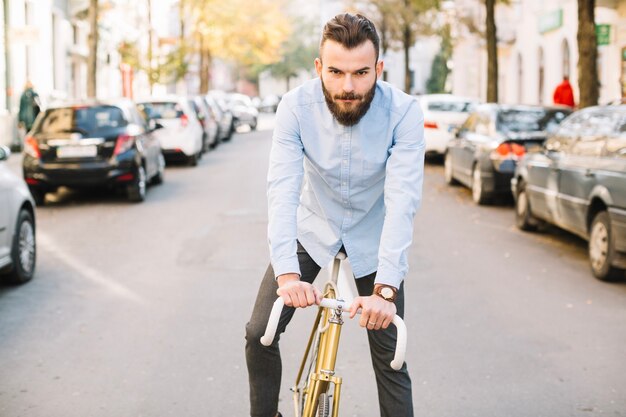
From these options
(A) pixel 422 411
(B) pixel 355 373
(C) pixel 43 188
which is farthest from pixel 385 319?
(C) pixel 43 188

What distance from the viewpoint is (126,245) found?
1060cm

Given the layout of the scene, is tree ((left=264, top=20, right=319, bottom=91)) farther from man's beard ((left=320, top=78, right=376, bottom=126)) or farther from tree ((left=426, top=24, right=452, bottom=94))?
man's beard ((left=320, top=78, right=376, bottom=126))

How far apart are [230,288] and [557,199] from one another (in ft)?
12.7

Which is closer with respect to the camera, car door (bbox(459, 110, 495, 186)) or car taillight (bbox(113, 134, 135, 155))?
car taillight (bbox(113, 134, 135, 155))

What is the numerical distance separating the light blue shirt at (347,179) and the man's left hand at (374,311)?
248mm

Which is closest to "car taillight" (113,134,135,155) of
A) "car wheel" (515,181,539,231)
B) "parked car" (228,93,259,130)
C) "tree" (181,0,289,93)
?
"car wheel" (515,181,539,231)

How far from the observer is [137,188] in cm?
1457

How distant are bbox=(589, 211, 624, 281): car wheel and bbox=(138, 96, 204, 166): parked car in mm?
13872

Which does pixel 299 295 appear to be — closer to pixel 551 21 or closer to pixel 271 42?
pixel 551 21

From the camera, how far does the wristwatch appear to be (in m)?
3.06

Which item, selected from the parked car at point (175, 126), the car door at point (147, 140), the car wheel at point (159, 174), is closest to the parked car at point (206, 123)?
the parked car at point (175, 126)

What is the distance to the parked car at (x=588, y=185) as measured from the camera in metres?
8.37

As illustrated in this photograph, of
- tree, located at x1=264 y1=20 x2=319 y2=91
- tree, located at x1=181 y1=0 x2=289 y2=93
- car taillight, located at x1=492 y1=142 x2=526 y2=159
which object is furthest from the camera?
tree, located at x1=264 y1=20 x2=319 y2=91

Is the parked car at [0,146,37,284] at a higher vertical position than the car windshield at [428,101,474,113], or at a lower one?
lower
